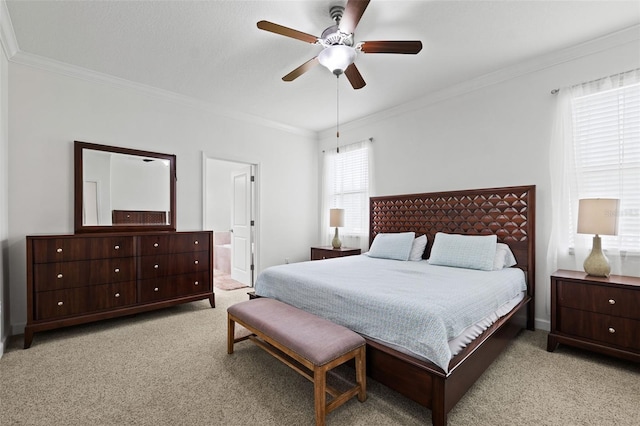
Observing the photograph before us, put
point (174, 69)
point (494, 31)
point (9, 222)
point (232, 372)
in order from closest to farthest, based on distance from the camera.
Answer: point (232, 372)
point (494, 31)
point (9, 222)
point (174, 69)

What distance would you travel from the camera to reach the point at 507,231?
3244mm

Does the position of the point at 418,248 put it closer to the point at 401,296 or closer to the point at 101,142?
the point at 401,296

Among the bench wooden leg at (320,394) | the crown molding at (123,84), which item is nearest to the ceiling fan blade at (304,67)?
the crown molding at (123,84)

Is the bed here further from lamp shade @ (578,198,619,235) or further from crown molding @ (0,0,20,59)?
crown molding @ (0,0,20,59)

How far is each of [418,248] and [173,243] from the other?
118 inches

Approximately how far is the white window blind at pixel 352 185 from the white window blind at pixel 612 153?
2.62 metres

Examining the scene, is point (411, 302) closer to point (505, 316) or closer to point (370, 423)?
point (370, 423)

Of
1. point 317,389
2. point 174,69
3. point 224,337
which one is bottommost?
point 224,337

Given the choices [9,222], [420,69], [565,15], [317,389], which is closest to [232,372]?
[317,389]

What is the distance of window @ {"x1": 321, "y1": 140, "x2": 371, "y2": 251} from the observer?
4852mm

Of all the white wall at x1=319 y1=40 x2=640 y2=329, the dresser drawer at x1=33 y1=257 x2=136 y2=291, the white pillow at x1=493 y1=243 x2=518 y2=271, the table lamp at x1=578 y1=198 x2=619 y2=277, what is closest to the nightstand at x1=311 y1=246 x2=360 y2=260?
the white wall at x1=319 y1=40 x2=640 y2=329

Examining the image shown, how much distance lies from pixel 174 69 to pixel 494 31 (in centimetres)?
321

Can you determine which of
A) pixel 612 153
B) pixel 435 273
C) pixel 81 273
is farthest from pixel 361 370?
pixel 612 153

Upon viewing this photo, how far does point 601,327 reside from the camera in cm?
234
